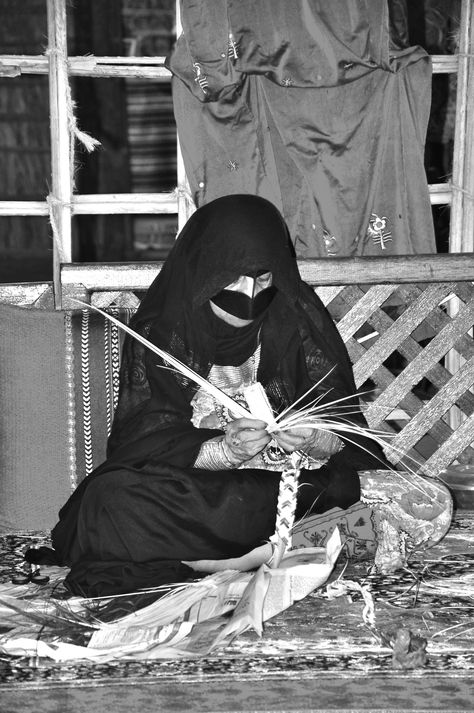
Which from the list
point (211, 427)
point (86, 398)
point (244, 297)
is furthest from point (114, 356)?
point (244, 297)

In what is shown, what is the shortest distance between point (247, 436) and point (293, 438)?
0.15 m

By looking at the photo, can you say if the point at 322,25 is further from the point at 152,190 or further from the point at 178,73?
the point at 152,190

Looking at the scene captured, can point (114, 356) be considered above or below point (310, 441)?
above

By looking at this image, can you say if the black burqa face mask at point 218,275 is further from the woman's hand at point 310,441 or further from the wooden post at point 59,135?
the wooden post at point 59,135

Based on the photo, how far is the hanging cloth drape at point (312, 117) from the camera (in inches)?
Answer: 132

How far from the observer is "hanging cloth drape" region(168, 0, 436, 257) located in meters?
3.37

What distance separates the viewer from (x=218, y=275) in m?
2.61

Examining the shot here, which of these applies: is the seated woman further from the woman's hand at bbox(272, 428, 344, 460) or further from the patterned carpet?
the patterned carpet

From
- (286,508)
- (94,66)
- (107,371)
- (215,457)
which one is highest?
(94,66)

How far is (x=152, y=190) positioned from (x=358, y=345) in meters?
2.95

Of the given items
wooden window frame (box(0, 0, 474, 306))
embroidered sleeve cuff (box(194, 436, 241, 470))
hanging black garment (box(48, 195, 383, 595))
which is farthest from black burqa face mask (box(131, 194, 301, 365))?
wooden window frame (box(0, 0, 474, 306))

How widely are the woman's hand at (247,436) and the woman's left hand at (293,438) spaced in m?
0.04

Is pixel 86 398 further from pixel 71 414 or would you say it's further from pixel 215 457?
pixel 215 457

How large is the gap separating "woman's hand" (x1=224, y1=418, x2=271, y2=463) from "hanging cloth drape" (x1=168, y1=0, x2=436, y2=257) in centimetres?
123
